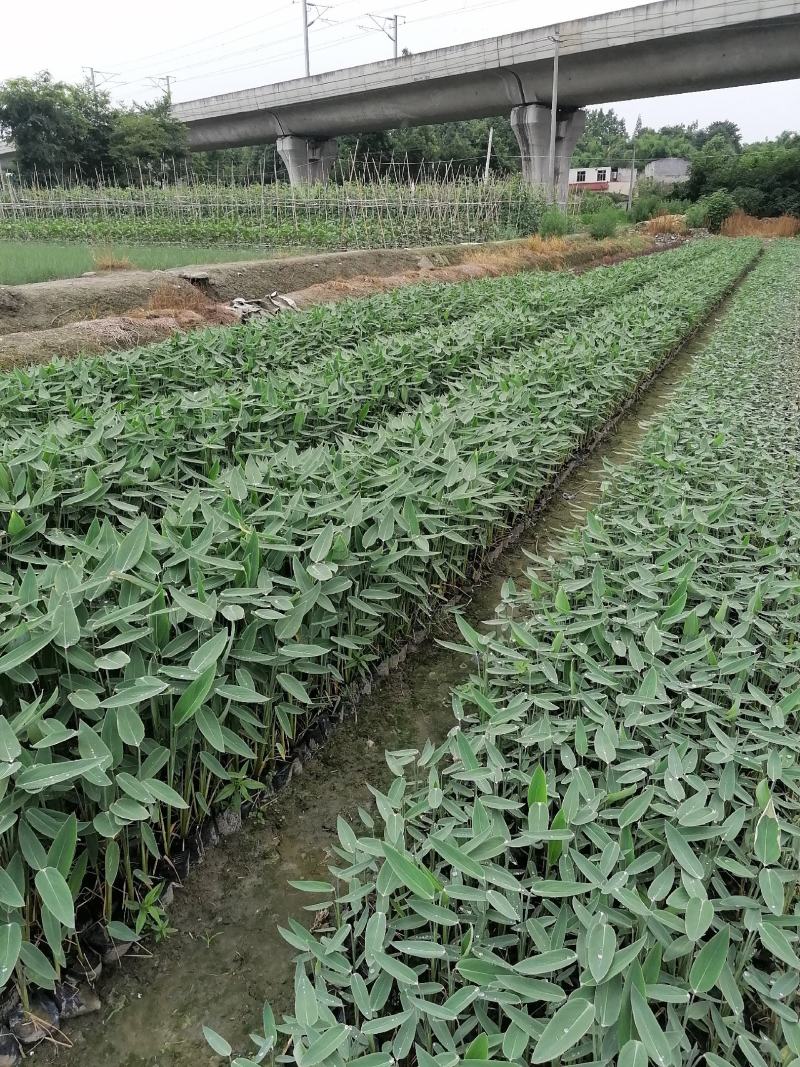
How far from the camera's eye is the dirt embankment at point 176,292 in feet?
23.0

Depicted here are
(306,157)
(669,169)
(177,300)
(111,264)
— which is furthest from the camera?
(669,169)

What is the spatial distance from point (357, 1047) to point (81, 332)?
281 inches

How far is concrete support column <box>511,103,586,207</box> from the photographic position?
26344 mm

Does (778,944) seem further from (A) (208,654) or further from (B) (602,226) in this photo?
(B) (602,226)

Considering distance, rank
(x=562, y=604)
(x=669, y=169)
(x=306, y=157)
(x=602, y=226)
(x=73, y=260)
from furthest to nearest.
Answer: (x=669, y=169) < (x=306, y=157) < (x=602, y=226) < (x=73, y=260) < (x=562, y=604)

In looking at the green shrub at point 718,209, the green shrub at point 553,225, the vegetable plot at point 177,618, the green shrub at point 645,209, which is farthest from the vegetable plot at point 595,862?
the green shrub at point 718,209

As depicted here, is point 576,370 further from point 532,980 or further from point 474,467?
point 532,980

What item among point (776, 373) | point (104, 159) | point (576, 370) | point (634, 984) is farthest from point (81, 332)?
point (104, 159)

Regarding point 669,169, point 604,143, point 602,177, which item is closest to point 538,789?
point 669,169

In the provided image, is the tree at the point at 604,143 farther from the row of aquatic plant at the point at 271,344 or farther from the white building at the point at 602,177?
the row of aquatic plant at the point at 271,344

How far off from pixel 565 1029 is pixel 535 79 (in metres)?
29.5

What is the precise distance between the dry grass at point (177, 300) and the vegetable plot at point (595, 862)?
7785 mm

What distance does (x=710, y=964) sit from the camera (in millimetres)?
1085

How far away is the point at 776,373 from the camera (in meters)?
5.96
